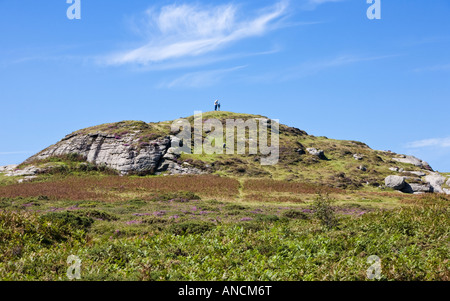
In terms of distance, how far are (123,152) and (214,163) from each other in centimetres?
1852

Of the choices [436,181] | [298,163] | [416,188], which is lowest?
[416,188]

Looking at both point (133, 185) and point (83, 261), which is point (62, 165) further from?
point (83, 261)

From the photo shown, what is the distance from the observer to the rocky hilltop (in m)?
68.9

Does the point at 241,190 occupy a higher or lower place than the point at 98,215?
higher

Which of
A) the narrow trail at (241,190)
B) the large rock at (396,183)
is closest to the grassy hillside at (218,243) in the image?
the narrow trail at (241,190)

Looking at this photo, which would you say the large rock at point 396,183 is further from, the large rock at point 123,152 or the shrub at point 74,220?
the shrub at point 74,220

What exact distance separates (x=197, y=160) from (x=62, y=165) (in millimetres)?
25520

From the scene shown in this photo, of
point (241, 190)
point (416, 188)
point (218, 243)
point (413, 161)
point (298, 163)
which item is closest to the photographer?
point (218, 243)

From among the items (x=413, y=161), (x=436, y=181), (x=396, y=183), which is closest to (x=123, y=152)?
(x=396, y=183)

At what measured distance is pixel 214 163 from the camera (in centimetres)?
7488

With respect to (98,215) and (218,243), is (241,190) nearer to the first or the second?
(98,215)

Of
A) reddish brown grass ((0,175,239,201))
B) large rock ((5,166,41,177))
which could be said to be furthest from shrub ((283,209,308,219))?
large rock ((5,166,41,177))

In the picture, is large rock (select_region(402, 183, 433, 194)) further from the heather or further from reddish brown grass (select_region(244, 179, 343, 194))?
the heather
